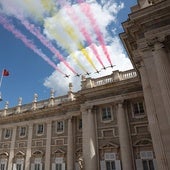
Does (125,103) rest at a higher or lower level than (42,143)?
higher

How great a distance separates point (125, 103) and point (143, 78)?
8.84 m

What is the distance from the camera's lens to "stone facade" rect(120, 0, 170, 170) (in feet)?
33.0

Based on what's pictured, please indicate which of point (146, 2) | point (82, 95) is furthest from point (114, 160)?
point (146, 2)

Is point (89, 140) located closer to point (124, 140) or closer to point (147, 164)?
point (124, 140)

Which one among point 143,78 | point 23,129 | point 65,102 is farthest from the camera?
point 23,129

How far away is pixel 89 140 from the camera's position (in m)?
21.2

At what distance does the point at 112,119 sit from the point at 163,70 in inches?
470

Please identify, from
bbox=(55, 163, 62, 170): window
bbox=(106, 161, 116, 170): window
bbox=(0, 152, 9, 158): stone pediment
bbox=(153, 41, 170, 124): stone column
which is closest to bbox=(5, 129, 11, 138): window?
bbox=(0, 152, 9, 158): stone pediment

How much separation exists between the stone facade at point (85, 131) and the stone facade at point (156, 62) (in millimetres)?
8384

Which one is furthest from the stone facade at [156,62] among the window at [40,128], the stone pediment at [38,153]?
the window at [40,128]

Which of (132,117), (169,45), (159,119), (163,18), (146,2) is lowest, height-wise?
(159,119)

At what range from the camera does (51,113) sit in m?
27.4

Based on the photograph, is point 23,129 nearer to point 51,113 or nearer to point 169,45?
point 51,113

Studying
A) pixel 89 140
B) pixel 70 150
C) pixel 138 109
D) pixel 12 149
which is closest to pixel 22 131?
pixel 12 149
